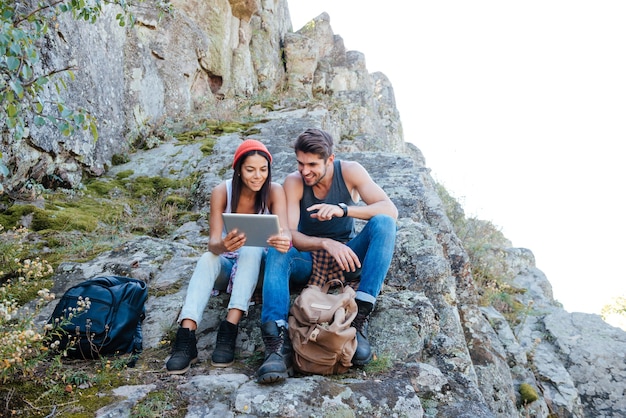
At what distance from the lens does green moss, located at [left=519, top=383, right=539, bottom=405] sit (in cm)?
475

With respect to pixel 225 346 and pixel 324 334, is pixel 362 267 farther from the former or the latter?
pixel 225 346

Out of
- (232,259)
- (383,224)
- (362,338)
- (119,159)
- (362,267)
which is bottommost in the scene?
(362,338)

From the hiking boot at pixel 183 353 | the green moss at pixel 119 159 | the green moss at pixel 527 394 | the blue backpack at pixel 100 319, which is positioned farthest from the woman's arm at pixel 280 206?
the green moss at pixel 119 159

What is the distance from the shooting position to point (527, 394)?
477cm

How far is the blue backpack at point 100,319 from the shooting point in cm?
308

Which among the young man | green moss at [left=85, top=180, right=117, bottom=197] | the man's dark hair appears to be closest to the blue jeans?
the young man

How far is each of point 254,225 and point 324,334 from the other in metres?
0.94

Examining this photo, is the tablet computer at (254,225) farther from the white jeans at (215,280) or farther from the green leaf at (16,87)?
the green leaf at (16,87)

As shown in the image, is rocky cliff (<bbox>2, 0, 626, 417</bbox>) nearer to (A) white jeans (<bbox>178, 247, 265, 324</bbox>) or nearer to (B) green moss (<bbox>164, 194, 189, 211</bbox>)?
(B) green moss (<bbox>164, 194, 189, 211</bbox>)

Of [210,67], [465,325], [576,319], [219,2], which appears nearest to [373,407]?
[465,325]

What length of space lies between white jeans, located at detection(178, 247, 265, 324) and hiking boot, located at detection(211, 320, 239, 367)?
0.16m

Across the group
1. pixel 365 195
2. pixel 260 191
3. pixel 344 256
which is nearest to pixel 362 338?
pixel 344 256

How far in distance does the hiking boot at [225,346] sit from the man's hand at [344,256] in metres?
0.94

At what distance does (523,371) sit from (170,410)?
174 inches
